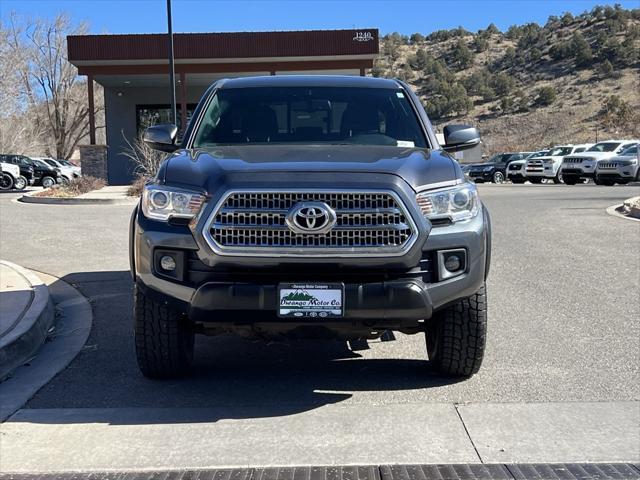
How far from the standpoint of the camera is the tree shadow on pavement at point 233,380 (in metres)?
4.62

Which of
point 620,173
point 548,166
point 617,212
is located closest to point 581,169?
point 548,166

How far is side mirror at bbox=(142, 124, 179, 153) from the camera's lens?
5.63m

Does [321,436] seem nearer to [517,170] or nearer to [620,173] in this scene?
[620,173]

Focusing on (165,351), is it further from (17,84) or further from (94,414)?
(17,84)

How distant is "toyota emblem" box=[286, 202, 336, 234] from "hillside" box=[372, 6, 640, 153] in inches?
2152

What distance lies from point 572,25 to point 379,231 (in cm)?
8557

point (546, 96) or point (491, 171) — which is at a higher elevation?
point (546, 96)

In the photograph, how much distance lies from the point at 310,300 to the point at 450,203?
1033 millimetres

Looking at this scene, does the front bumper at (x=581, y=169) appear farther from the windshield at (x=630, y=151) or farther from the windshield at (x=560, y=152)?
the windshield at (x=560, y=152)

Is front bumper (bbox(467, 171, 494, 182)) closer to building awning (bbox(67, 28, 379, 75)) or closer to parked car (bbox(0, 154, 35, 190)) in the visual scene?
building awning (bbox(67, 28, 379, 75))

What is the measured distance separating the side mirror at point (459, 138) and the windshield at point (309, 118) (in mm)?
245

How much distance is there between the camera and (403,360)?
555 cm

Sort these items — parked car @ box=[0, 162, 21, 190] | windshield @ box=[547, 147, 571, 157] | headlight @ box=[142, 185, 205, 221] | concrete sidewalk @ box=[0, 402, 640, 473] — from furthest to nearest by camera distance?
windshield @ box=[547, 147, 571, 157] < parked car @ box=[0, 162, 21, 190] < headlight @ box=[142, 185, 205, 221] < concrete sidewalk @ box=[0, 402, 640, 473]

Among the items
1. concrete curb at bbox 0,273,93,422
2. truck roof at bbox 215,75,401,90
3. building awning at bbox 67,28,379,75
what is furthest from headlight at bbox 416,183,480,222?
building awning at bbox 67,28,379,75
